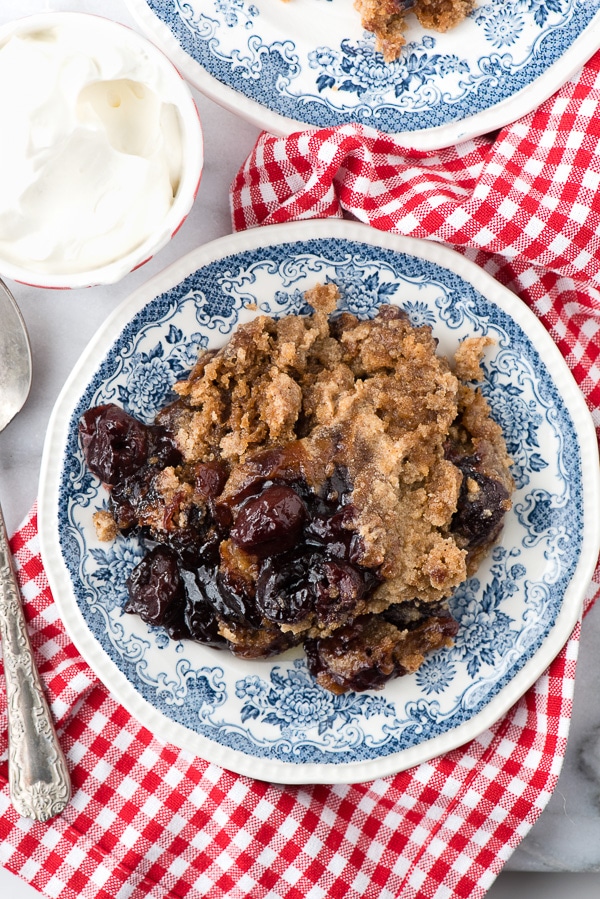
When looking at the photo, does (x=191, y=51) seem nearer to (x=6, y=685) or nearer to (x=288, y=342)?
(x=288, y=342)

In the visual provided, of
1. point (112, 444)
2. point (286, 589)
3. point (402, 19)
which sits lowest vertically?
point (286, 589)

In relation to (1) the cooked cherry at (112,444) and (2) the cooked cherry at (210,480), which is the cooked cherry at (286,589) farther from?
(1) the cooked cherry at (112,444)

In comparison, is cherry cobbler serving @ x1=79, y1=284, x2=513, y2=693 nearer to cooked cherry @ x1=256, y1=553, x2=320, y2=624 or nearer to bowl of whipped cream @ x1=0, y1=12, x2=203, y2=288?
cooked cherry @ x1=256, y1=553, x2=320, y2=624

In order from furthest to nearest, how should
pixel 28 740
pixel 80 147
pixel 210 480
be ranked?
pixel 28 740, pixel 210 480, pixel 80 147

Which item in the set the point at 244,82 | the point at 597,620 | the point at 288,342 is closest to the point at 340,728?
the point at 597,620

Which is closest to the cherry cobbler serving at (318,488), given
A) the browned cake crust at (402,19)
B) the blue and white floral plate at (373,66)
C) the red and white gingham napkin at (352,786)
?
the red and white gingham napkin at (352,786)

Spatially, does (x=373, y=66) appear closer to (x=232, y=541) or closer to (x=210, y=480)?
(x=210, y=480)

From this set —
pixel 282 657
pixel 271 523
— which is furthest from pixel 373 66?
pixel 282 657
